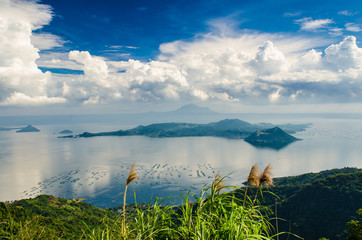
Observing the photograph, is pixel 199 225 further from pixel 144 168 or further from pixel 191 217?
pixel 144 168

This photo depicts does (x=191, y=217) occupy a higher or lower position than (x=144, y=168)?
higher

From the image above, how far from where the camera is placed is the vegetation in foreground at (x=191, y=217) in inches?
A: 143

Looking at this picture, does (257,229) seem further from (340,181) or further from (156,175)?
(156,175)

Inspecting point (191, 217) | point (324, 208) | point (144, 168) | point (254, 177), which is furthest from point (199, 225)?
point (144, 168)

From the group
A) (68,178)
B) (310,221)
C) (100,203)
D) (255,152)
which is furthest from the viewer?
(255,152)

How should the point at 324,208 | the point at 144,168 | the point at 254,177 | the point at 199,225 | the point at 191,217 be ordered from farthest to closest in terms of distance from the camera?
the point at 144,168, the point at 324,208, the point at 254,177, the point at 191,217, the point at 199,225

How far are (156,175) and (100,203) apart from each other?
37957 mm

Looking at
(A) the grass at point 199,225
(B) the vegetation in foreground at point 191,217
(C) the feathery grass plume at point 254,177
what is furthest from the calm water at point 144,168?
(C) the feathery grass plume at point 254,177

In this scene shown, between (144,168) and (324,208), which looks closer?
(324,208)

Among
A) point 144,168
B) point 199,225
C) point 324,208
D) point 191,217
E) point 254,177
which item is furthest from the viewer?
point 144,168

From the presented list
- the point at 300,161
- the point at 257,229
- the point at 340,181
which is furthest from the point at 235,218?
the point at 300,161

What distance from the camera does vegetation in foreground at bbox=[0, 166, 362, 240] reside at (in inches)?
143

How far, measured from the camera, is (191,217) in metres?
3.75

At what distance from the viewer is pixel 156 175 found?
374 ft
